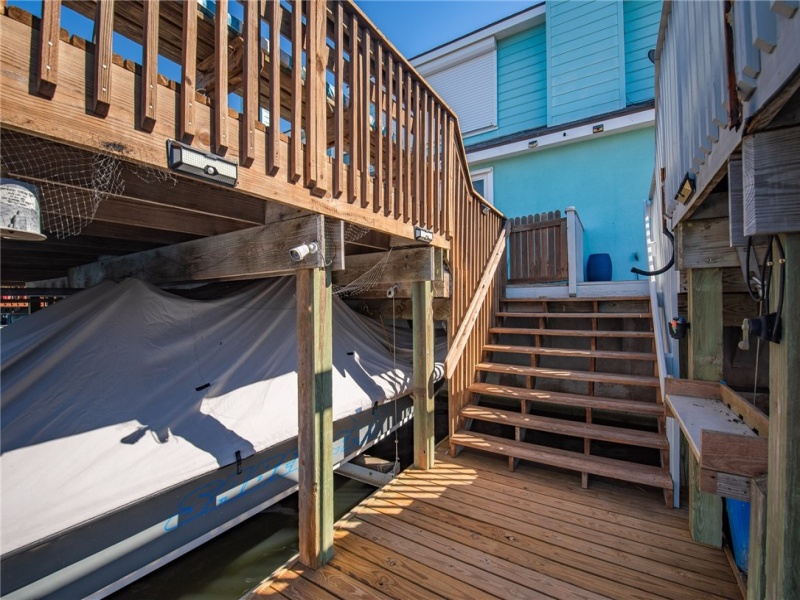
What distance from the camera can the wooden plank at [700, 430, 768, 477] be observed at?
4.52 feet

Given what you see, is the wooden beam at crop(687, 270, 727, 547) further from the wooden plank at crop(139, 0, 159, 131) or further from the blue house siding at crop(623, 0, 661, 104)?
the blue house siding at crop(623, 0, 661, 104)

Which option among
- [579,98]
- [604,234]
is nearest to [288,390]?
[604,234]

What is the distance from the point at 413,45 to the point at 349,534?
33.4 ft

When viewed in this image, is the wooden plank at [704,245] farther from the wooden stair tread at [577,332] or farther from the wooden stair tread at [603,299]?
the wooden stair tread at [603,299]

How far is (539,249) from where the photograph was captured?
20.0 feet

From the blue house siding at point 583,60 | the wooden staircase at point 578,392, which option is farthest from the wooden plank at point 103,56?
the blue house siding at point 583,60

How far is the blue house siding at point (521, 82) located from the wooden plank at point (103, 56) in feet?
25.2

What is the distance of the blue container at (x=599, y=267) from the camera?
6.19 metres

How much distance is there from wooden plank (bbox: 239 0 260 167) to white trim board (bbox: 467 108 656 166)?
617 centimetres

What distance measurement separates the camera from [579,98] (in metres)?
6.88

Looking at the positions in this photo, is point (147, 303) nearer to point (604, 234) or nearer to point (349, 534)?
point (349, 534)

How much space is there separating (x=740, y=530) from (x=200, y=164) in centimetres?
357

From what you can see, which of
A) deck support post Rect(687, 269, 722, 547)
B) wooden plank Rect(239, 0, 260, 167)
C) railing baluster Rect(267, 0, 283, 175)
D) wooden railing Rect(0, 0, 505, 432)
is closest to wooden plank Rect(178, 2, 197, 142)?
wooden railing Rect(0, 0, 505, 432)

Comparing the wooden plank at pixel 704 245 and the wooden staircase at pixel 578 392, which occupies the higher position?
the wooden plank at pixel 704 245
